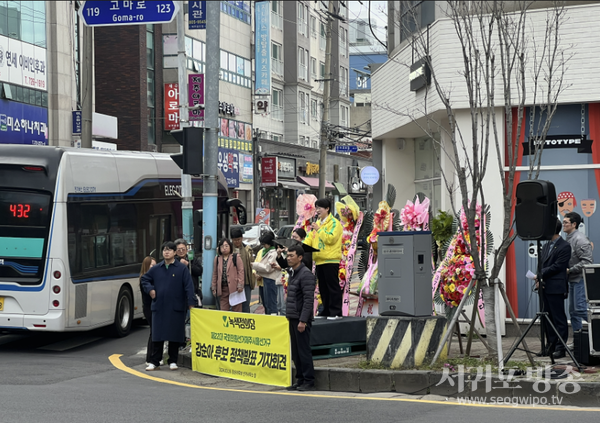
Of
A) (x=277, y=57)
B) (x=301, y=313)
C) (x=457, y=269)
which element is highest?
(x=277, y=57)

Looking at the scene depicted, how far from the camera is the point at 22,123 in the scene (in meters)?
28.3

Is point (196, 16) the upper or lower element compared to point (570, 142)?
upper

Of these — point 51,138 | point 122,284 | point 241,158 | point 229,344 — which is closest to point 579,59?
point 229,344

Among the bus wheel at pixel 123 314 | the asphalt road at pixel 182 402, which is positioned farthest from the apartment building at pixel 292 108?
the asphalt road at pixel 182 402

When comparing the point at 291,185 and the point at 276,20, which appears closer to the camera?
the point at 291,185

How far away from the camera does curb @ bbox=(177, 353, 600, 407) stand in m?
8.35

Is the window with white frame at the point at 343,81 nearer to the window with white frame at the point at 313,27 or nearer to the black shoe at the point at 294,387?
the window with white frame at the point at 313,27

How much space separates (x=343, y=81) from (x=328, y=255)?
5973 centimetres

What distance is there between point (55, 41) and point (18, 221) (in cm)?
1884

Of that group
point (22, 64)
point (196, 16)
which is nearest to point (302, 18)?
point (22, 64)

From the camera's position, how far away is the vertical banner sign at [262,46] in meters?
46.6

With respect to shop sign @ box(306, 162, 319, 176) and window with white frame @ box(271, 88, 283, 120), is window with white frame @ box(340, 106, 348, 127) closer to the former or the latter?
shop sign @ box(306, 162, 319, 176)

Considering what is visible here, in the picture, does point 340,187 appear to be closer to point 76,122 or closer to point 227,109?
point 227,109

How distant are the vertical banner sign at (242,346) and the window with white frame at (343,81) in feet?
192
